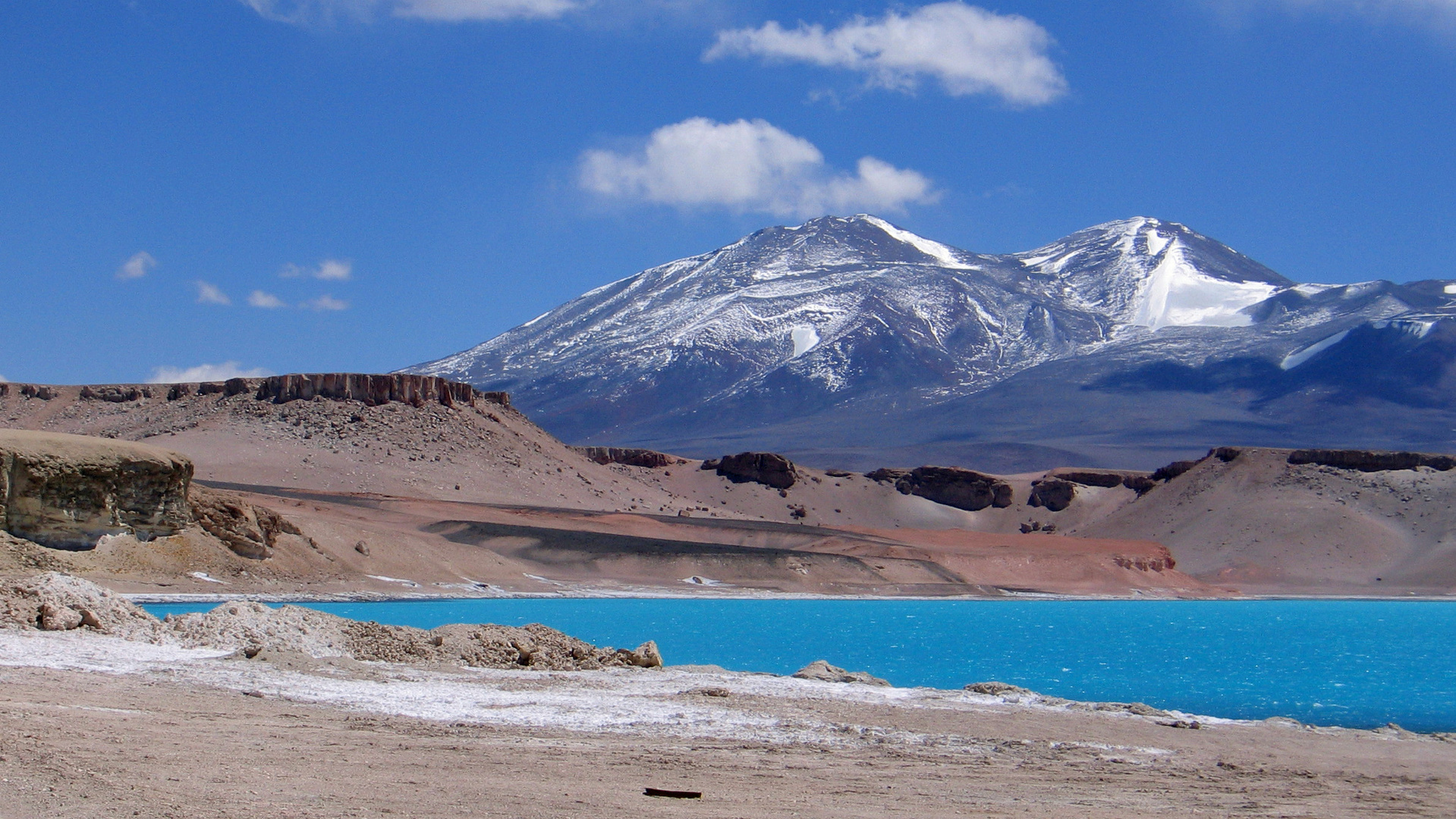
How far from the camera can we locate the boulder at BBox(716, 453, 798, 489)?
4045 inches

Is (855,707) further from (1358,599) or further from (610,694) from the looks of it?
(1358,599)

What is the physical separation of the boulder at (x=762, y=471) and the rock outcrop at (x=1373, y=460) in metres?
36.7

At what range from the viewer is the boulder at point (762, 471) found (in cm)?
10275

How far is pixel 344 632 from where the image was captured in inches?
722

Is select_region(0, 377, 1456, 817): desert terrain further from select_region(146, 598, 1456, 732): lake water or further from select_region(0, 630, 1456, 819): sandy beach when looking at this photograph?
select_region(146, 598, 1456, 732): lake water

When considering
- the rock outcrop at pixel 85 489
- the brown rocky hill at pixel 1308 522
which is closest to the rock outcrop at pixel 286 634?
the rock outcrop at pixel 85 489

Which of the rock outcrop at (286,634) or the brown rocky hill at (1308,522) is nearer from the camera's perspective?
the rock outcrop at (286,634)

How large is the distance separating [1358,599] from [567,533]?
44.7 meters

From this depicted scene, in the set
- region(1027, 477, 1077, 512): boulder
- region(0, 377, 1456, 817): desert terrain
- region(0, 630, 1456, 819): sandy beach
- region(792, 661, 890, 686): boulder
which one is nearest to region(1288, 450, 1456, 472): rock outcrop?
A: region(1027, 477, 1077, 512): boulder

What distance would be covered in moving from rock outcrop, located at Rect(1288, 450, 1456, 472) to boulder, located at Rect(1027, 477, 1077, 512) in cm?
1845

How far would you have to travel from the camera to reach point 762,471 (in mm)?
103438

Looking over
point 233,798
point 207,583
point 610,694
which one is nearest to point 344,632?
point 610,694

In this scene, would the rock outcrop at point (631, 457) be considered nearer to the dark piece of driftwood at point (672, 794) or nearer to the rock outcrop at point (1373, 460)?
the rock outcrop at point (1373, 460)

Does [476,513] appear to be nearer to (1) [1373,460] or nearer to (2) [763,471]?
(2) [763,471]
